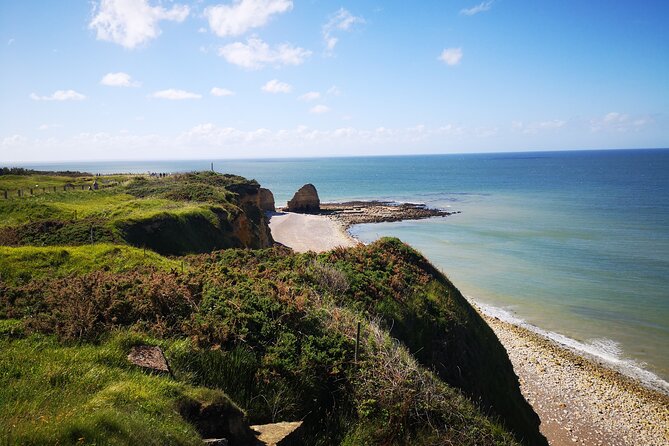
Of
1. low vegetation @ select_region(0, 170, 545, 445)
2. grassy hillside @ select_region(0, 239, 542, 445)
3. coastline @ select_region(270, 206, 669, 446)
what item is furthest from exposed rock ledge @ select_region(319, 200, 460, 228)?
grassy hillside @ select_region(0, 239, 542, 445)

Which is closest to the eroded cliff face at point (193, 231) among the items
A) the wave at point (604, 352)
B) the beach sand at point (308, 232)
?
the beach sand at point (308, 232)

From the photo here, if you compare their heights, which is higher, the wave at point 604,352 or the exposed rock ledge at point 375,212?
the exposed rock ledge at point 375,212

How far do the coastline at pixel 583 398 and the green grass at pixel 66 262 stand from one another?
63.6 ft

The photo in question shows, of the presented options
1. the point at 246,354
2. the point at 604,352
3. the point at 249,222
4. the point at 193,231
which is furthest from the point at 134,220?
the point at 604,352

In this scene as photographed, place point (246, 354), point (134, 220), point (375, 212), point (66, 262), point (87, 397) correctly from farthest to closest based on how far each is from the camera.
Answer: point (375, 212) → point (134, 220) → point (66, 262) → point (246, 354) → point (87, 397)

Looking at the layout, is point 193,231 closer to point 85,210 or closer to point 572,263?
point 85,210

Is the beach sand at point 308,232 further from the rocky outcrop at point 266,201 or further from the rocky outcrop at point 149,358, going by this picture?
the rocky outcrop at point 149,358

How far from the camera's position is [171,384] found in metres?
7.49

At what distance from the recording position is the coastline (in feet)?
64.7

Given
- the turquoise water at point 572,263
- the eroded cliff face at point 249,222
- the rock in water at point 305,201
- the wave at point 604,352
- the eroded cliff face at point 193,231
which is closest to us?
the eroded cliff face at point 193,231

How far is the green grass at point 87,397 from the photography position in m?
5.38

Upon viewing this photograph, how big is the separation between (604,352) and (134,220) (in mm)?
29631

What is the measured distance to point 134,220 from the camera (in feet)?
78.7

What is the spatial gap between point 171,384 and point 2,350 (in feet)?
10.5
